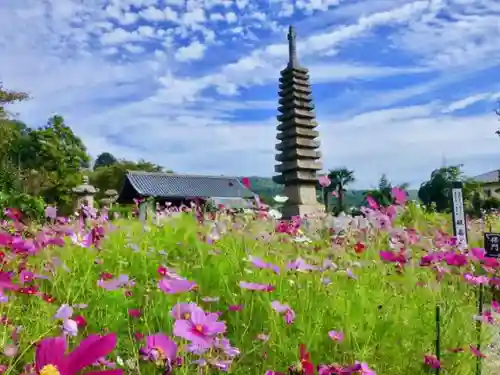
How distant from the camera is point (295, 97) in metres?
15.6

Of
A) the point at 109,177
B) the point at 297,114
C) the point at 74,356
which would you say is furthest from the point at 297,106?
the point at 109,177

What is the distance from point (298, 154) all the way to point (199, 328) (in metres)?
14.0

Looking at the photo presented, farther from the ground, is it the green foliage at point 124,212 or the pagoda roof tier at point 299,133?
the pagoda roof tier at point 299,133

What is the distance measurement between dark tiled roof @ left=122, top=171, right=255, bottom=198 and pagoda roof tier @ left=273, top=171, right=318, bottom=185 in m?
13.2

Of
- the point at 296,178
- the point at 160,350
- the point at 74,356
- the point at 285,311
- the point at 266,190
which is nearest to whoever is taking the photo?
the point at 74,356

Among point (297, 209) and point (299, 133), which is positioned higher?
point (299, 133)

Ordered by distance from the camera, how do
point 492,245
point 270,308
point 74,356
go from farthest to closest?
point 492,245 → point 270,308 → point 74,356

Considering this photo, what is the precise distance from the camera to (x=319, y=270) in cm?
189

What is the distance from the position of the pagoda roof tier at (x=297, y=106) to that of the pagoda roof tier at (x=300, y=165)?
1.56 m

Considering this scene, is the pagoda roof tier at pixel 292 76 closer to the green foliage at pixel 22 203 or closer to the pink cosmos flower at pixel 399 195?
the green foliage at pixel 22 203

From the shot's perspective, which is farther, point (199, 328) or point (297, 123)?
point (297, 123)

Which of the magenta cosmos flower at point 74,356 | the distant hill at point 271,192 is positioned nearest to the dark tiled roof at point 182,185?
the distant hill at point 271,192

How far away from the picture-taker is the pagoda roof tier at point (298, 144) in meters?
15.1

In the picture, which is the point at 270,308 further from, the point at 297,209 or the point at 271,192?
the point at 271,192
